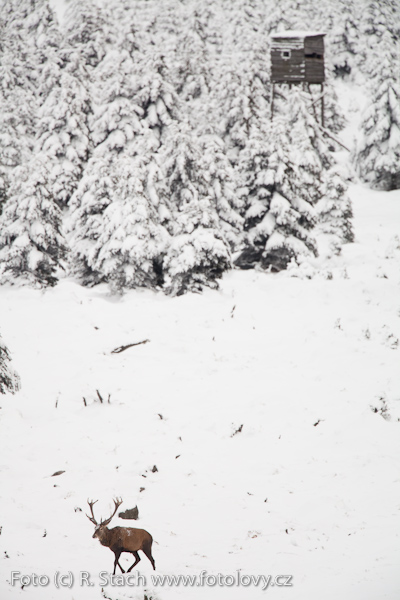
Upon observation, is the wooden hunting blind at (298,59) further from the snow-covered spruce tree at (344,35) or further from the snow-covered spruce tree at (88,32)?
the snow-covered spruce tree at (88,32)

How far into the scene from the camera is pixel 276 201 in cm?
1820

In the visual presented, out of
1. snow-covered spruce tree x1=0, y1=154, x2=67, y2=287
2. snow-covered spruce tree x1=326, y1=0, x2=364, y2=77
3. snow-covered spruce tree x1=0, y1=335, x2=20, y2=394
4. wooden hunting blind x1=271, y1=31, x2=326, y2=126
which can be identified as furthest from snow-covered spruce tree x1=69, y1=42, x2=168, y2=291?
snow-covered spruce tree x1=326, y1=0, x2=364, y2=77

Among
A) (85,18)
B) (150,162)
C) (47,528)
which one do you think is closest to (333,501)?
(47,528)

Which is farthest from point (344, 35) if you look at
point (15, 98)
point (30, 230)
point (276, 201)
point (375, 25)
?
point (30, 230)

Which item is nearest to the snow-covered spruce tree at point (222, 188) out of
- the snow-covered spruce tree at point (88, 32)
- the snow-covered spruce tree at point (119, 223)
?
the snow-covered spruce tree at point (119, 223)

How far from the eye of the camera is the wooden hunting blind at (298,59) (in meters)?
34.5

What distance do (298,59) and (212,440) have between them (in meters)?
37.4

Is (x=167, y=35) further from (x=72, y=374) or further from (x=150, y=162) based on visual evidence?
(x=72, y=374)

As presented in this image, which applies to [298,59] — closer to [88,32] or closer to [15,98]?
[88,32]

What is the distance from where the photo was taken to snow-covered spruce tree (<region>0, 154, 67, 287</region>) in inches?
629

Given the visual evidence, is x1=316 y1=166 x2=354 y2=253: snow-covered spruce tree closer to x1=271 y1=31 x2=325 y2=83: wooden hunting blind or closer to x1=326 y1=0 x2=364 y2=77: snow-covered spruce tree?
x1=271 y1=31 x2=325 y2=83: wooden hunting blind

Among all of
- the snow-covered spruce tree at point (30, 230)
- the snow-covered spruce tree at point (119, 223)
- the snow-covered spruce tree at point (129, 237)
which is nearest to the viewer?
the snow-covered spruce tree at point (129, 237)

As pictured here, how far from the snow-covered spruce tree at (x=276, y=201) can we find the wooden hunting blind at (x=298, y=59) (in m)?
20.0

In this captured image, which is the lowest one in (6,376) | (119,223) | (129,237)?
(6,376)
